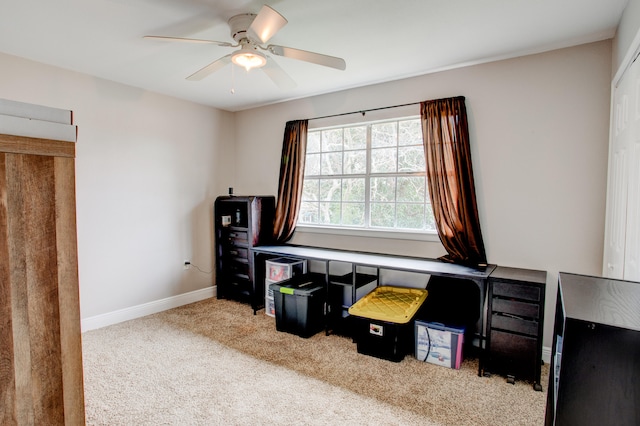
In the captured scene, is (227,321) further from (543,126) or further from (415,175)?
(543,126)

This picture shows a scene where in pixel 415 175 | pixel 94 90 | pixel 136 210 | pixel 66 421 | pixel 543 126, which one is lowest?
pixel 66 421

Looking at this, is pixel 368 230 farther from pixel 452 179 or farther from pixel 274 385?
pixel 274 385

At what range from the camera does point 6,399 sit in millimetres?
636

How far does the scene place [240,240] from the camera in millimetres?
4258

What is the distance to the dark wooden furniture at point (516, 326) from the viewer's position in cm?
242

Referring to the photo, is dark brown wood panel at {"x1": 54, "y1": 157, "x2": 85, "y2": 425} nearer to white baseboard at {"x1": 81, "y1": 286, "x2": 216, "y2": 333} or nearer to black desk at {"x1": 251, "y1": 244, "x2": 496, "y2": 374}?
black desk at {"x1": 251, "y1": 244, "x2": 496, "y2": 374}

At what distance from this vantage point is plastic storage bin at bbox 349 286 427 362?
280cm

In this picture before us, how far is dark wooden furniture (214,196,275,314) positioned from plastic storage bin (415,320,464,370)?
1892mm

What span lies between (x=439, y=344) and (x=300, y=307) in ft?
4.16

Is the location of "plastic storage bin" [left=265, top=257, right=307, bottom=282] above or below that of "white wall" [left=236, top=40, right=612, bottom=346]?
below

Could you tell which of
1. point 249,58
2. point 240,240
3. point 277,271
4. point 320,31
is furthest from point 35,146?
point 240,240

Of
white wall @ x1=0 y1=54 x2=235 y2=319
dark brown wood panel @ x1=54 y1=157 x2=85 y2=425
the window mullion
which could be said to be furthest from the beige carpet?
dark brown wood panel @ x1=54 y1=157 x2=85 y2=425

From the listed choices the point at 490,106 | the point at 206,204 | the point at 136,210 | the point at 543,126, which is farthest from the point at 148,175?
the point at 543,126

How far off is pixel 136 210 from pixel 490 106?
371cm
